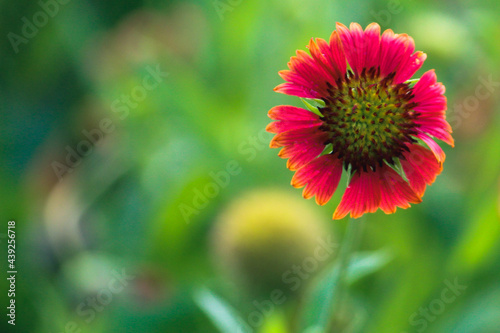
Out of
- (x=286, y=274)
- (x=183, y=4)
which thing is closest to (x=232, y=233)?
(x=286, y=274)

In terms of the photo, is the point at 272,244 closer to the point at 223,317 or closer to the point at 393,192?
the point at 223,317

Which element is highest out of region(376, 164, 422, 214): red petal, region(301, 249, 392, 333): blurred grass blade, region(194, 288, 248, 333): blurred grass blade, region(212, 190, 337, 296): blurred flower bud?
region(212, 190, 337, 296): blurred flower bud

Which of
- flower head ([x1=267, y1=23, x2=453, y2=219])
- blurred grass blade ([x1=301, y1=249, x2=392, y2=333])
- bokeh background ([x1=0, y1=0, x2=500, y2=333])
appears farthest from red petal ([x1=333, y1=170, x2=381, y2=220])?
bokeh background ([x1=0, y1=0, x2=500, y2=333])

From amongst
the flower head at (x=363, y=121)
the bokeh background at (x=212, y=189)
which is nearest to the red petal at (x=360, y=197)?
the flower head at (x=363, y=121)

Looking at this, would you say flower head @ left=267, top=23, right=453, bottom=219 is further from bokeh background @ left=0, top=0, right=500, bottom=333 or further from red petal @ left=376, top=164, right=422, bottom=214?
bokeh background @ left=0, top=0, right=500, bottom=333

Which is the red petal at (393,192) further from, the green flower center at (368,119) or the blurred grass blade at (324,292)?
the blurred grass blade at (324,292)

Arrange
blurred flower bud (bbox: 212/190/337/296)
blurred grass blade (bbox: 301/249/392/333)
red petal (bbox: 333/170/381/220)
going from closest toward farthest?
red petal (bbox: 333/170/381/220) < blurred grass blade (bbox: 301/249/392/333) < blurred flower bud (bbox: 212/190/337/296)
